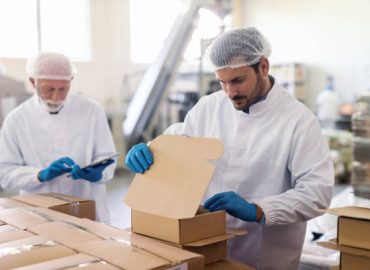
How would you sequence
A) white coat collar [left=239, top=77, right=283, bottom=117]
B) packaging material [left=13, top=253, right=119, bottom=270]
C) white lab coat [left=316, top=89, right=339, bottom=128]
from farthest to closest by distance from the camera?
white lab coat [left=316, top=89, right=339, bottom=128] < white coat collar [left=239, top=77, right=283, bottom=117] < packaging material [left=13, top=253, right=119, bottom=270]

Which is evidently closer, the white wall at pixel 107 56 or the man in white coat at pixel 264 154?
the man in white coat at pixel 264 154

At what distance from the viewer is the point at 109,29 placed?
650 centimetres

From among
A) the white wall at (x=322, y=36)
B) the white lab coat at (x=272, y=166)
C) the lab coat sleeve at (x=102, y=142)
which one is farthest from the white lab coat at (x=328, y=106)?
the white lab coat at (x=272, y=166)

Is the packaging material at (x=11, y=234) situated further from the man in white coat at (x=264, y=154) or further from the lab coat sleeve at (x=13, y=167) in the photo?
the lab coat sleeve at (x=13, y=167)

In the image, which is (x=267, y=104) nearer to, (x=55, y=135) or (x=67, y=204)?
(x=67, y=204)

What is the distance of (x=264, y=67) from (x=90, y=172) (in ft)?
2.92

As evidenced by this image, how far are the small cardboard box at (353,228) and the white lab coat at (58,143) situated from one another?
1261 mm

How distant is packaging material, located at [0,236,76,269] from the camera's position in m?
0.95

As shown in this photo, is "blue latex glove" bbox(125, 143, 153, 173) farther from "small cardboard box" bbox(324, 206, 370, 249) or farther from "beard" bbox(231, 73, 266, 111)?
"small cardboard box" bbox(324, 206, 370, 249)

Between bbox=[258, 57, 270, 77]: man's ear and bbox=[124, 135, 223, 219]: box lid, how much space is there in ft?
1.41

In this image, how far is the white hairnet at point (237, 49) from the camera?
55.7 inches

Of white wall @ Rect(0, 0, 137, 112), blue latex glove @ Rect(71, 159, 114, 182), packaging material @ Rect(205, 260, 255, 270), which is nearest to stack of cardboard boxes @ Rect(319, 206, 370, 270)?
packaging material @ Rect(205, 260, 255, 270)

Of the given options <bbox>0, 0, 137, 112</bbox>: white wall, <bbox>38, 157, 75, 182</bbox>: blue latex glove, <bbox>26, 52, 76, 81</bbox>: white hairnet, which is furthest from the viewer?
<bbox>0, 0, 137, 112</bbox>: white wall

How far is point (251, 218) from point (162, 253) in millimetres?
372
